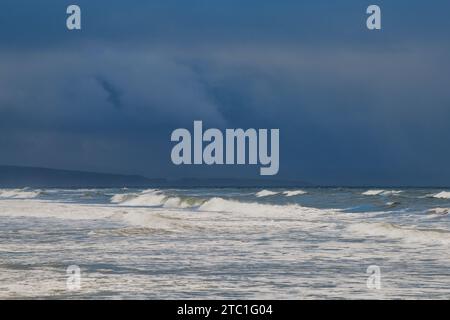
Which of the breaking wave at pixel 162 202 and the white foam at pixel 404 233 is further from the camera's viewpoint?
the breaking wave at pixel 162 202

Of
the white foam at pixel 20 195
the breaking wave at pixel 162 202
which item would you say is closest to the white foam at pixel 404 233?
the breaking wave at pixel 162 202

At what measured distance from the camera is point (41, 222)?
2647cm

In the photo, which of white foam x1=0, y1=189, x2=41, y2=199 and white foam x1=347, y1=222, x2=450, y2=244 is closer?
white foam x1=347, y1=222, x2=450, y2=244

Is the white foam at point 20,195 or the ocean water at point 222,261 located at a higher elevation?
the white foam at point 20,195

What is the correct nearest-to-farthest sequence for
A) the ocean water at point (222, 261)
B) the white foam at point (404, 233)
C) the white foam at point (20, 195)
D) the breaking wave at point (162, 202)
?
the ocean water at point (222, 261), the white foam at point (404, 233), the breaking wave at point (162, 202), the white foam at point (20, 195)

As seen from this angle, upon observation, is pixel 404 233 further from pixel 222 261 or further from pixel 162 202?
pixel 162 202

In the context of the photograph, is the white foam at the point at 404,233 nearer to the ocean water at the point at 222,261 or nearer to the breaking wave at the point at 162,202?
the ocean water at the point at 222,261

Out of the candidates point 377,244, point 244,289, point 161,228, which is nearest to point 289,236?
point 377,244

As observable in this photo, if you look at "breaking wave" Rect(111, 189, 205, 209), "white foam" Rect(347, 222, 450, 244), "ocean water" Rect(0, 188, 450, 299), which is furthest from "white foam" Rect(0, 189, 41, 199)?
"white foam" Rect(347, 222, 450, 244)

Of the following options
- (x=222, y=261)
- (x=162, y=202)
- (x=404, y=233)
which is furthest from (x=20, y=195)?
(x=222, y=261)

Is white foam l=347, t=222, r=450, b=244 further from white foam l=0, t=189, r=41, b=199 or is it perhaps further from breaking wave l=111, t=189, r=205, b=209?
white foam l=0, t=189, r=41, b=199
